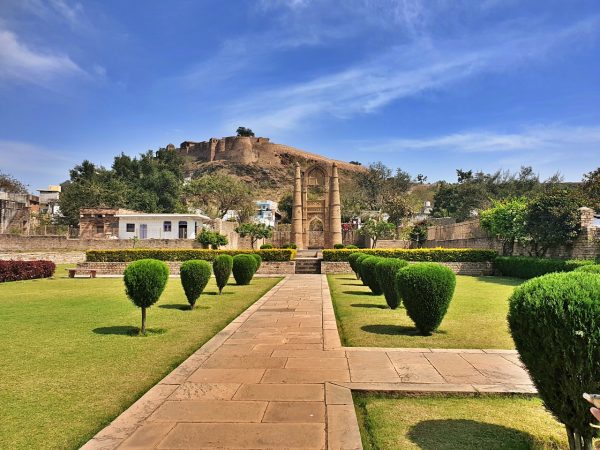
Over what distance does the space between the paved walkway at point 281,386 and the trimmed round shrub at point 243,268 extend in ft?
29.1

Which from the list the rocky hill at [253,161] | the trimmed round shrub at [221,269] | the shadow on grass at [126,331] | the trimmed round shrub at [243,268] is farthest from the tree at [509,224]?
the rocky hill at [253,161]

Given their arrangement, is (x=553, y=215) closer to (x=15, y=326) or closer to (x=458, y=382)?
(x=458, y=382)

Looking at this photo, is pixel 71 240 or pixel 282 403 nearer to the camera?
pixel 282 403

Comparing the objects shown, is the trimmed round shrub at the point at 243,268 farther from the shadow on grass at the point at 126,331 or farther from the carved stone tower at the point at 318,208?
the carved stone tower at the point at 318,208

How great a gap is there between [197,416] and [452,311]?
297 inches

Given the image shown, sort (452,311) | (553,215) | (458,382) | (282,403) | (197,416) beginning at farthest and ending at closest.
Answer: (553,215)
(452,311)
(458,382)
(282,403)
(197,416)

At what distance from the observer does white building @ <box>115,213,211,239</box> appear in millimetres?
42531

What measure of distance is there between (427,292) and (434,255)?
17.8 metres

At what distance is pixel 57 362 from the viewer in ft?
18.9

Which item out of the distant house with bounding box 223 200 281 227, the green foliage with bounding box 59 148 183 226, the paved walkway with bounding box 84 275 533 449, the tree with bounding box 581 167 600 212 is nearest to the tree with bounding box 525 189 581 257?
the tree with bounding box 581 167 600 212

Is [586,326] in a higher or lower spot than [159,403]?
higher

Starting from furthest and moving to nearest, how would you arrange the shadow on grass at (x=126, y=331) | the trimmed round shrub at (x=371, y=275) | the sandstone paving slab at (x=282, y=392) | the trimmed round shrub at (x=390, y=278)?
the trimmed round shrub at (x=371, y=275)
the trimmed round shrub at (x=390, y=278)
the shadow on grass at (x=126, y=331)
the sandstone paving slab at (x=282, y=392)

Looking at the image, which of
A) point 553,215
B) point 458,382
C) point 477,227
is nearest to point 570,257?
point 553,215

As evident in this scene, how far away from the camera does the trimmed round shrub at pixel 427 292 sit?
713cm
